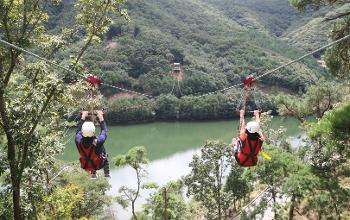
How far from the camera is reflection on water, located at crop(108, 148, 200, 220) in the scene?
23.5m

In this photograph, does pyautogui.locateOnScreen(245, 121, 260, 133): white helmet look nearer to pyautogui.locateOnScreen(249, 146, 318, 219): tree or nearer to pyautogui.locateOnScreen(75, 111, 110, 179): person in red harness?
pyautogui.locateOnScreen(75, 111, 110, 179): person in red harness

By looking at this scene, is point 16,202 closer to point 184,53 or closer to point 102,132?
point 102,132

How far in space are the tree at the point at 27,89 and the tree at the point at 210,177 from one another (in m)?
10.7

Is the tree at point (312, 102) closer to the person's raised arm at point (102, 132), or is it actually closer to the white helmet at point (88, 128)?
the person's raised arm at point (102, 132)

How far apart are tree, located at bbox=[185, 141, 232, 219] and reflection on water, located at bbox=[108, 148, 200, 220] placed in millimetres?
4982

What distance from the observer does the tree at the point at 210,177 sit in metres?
16.8

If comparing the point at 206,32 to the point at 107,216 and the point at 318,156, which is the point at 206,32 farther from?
the point at 318,156

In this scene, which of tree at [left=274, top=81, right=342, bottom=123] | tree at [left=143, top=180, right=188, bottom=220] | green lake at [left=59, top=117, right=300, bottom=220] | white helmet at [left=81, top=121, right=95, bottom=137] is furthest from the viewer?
green lake at [left=59, top=117, right=300, bottom=220]

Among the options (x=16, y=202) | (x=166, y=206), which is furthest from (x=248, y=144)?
(x=166, y=206)

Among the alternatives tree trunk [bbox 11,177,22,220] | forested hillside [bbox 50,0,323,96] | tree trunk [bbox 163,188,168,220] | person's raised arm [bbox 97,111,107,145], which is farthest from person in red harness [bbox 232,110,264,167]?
forested hillside [bbox 50,0,323,96]

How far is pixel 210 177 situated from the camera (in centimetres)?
1758

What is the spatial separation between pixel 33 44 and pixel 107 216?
579 inches

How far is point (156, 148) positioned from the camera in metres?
38.4

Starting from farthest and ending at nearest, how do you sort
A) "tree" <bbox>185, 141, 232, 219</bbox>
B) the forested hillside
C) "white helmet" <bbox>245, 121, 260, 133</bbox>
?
the forested hillside → "tree" <bbox>185, 141, 232, 219</bbox> → "white helmet" <bbox>245, 121, 260, 133</bbox>
